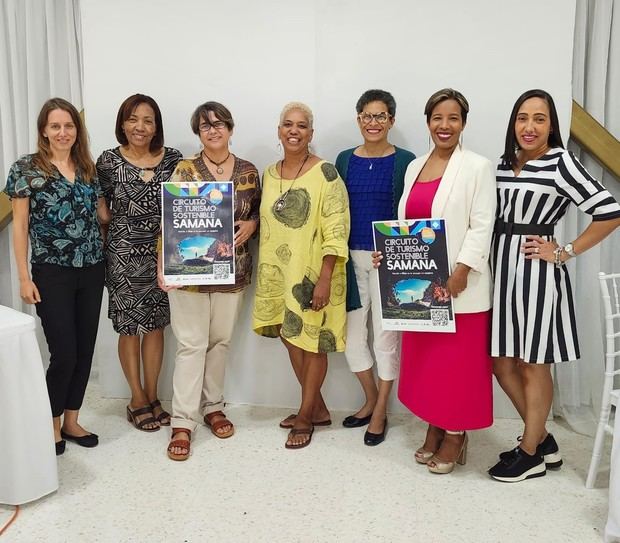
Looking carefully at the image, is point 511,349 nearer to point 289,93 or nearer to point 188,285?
point 188,285

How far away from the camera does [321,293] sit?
247cm

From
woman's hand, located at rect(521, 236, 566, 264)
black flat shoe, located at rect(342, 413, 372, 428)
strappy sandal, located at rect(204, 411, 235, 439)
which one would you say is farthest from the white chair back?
strappy sandal, located at rect(204, 411, 235, 439)

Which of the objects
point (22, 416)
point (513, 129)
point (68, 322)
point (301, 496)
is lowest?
point (301, 496)

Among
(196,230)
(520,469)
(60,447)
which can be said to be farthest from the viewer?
(60,447)

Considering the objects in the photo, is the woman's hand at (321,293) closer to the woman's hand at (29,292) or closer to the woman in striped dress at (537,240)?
the woman in striped dress at (537,240)

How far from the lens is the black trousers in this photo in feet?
7.80

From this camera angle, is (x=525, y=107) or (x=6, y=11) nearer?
(x=525, y=107)

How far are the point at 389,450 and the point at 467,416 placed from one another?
45 centimetres

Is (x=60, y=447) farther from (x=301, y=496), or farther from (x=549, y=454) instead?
(x=549, y=454)

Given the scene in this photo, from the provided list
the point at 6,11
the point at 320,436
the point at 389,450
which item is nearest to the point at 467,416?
the point at 389,450

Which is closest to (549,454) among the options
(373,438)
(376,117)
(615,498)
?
(615,498)

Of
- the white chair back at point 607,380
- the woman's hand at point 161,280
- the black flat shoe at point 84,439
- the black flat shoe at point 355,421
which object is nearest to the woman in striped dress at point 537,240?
the white chair back at point 607,380

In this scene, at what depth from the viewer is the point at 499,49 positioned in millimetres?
2699

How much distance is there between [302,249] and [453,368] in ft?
2.46
